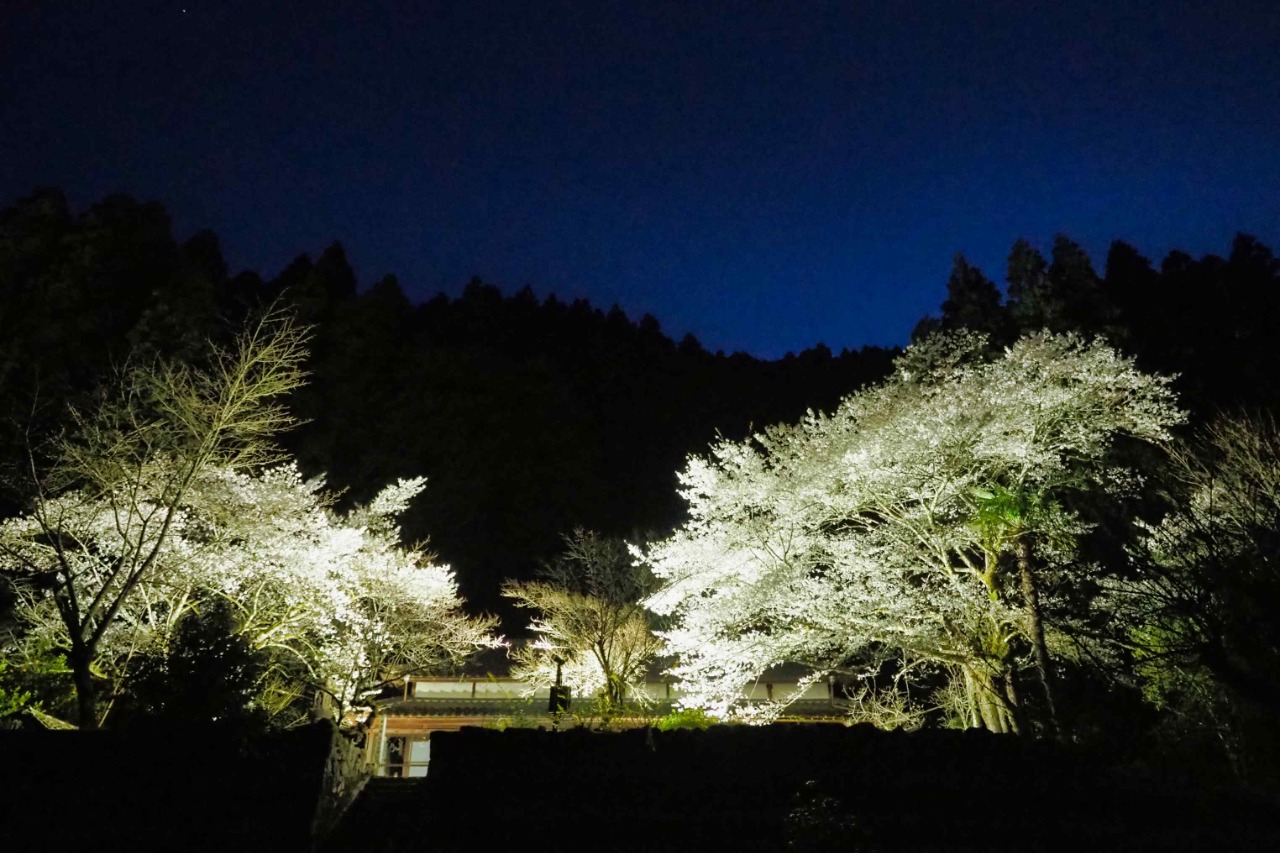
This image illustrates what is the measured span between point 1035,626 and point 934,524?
1.92 meters

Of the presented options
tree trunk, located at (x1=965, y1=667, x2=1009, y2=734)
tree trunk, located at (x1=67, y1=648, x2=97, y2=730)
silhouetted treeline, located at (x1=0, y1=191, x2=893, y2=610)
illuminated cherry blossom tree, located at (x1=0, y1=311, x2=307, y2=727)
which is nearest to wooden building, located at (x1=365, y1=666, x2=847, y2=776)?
silhouetted treeline, located at (x1=0, y1=191, x2=893, y2=610)

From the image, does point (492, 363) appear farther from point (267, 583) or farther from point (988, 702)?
point (988, 702)

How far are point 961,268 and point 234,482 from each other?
20728 millimetres

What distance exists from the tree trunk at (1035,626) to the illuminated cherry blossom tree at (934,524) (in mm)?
29

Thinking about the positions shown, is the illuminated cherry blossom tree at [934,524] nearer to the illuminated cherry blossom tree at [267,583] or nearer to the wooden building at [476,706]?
the wooden building at [476,706]

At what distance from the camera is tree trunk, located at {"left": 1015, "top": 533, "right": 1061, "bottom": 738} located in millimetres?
9344

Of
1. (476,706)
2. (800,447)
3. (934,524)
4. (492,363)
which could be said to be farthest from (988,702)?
(492,363)

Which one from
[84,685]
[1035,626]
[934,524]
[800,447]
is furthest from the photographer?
[800,447]

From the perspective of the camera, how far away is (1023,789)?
27.0 feet

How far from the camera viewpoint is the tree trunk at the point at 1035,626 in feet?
30.7

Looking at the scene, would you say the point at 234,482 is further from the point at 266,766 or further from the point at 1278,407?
the point at 1278,407

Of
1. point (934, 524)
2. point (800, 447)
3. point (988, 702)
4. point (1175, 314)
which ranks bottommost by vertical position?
point (988, 702)

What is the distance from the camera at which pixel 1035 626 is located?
9.74 metres


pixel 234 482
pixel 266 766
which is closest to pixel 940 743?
pixel 266 766
